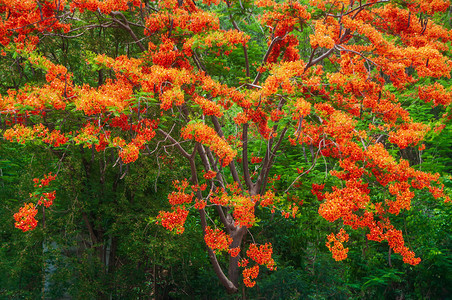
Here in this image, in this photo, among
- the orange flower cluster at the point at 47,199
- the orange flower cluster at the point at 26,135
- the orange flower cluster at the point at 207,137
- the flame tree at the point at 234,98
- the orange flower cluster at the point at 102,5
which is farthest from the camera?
the orange flower cluster at the point at 102,5

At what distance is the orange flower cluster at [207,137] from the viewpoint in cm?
479

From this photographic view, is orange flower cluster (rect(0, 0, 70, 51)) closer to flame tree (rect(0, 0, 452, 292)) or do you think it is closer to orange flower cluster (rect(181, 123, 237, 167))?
flame tree (rect(0, 0, 452, 292))

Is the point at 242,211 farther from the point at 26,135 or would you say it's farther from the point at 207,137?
the point at 26,135

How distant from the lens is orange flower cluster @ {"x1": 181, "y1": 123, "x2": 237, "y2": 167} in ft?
15.7

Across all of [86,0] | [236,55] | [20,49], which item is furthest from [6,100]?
[236,55]

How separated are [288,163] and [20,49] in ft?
19.4

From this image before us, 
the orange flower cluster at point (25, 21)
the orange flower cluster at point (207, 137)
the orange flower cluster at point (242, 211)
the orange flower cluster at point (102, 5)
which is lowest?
the orange flower cluster at point (242, 211)

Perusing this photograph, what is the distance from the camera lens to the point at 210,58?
7113 millimetres

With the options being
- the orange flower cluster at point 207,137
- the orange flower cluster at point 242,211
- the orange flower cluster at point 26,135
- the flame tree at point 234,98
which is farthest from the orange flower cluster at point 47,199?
the orange flower cluster at point 242,211

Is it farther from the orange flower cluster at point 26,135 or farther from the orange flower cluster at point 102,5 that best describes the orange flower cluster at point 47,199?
the orange flower cluster at point 102,5

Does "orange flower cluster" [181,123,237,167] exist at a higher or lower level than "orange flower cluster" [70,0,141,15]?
lower

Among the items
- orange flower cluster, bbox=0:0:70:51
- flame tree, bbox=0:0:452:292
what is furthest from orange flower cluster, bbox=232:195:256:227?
orange flower cluster, bbox=0:0:70:51

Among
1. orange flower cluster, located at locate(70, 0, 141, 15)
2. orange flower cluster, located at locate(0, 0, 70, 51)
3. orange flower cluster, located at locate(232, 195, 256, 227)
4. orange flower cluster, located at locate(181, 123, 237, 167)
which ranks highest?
orange flower cluster, located at locate(70, 0, 141, 15)

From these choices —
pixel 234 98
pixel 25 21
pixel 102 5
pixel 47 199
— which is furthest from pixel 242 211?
pixel 25 21
